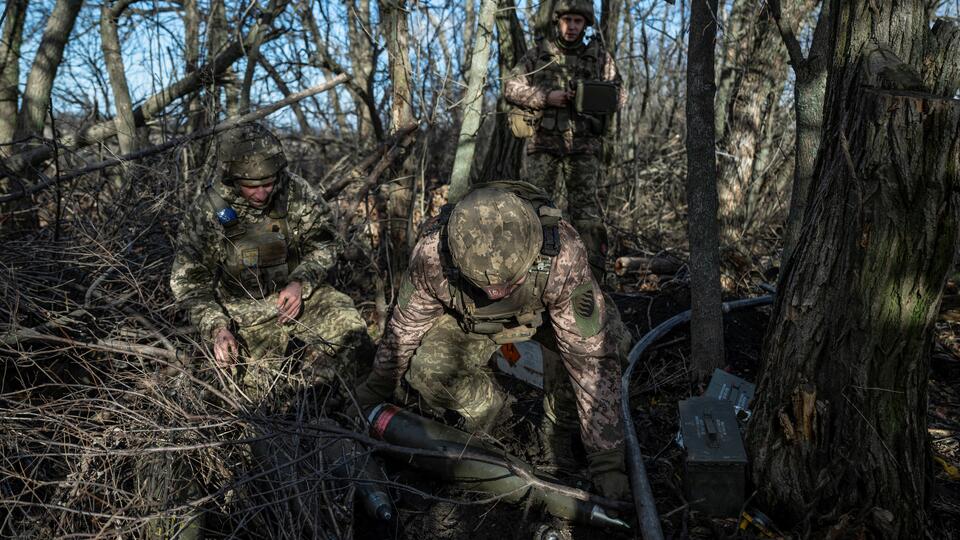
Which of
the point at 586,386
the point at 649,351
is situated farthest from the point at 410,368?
the point at 649,351

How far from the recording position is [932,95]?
2.11 meters

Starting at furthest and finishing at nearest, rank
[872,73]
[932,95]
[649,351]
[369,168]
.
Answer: [369,168], [649,351], [872,73], [932,95]

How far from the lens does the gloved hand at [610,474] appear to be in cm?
274

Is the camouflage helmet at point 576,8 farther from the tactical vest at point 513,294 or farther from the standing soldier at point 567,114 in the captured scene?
the tactical vest at point 513,294

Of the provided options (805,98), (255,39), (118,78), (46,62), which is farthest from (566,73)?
(46,62)

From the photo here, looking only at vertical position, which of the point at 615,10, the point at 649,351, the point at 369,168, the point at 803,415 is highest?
the point at 615,10

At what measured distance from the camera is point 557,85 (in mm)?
5289

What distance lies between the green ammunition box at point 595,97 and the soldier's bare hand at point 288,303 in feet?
8.22

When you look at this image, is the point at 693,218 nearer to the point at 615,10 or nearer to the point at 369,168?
the point at 369,168

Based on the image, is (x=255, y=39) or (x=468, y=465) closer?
(x=468, y=465)

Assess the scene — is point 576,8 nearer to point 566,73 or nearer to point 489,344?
point 566,73

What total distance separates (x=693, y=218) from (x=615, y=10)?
471 cm

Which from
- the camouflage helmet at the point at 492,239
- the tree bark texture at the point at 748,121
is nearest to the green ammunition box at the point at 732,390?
the camouflage helmet at the point at 492,239

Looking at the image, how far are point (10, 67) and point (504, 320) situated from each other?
5.34 m
